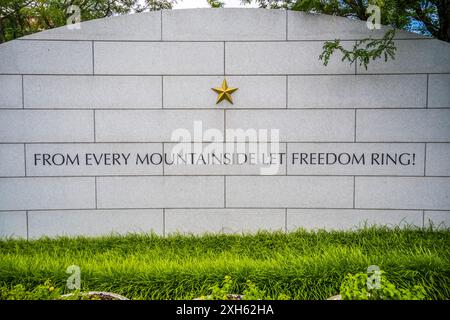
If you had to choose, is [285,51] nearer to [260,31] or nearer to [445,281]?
[260,31]

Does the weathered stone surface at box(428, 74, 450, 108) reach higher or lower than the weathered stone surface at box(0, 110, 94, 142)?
higher

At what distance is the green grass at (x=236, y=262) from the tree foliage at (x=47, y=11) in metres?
4.98

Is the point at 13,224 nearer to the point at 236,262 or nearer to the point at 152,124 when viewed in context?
the point at 152,124

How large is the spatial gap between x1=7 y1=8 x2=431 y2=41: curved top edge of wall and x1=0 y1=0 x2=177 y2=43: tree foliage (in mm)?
3039

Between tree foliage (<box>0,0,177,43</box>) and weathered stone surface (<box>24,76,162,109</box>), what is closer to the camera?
weathered stone surface (<box>24,76,162,109</box>)

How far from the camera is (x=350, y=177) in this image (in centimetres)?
461

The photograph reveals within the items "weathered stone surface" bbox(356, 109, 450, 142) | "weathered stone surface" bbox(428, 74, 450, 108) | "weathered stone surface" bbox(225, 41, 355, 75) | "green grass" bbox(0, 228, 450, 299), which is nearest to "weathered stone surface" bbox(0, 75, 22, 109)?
"green grass" bbox(0, 228, 450, 299)

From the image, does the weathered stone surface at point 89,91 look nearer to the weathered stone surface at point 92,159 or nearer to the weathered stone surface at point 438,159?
Answer: the weathered stone surface at point 92,159

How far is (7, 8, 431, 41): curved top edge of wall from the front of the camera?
14.7 feet

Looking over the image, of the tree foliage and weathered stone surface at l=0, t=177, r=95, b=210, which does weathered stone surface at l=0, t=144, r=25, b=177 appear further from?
the tree foliage

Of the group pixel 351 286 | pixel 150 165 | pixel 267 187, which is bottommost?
pixel 351 286

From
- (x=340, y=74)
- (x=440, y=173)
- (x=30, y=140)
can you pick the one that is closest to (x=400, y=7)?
(x=340, y=74)

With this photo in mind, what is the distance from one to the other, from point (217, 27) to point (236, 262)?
3.11 metres
